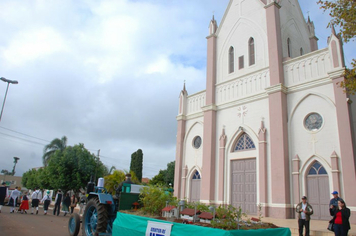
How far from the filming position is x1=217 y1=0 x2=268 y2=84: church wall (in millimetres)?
16562

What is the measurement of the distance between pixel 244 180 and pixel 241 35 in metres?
9.20

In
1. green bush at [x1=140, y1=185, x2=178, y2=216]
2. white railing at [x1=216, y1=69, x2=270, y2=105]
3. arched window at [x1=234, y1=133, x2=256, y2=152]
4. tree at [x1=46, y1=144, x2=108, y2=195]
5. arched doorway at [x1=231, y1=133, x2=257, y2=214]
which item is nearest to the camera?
green bush at [x1=140, y1=185, x2=178, y2=216]

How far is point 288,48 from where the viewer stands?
56.2 feet

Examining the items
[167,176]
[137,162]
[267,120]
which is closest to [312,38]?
[267,120]

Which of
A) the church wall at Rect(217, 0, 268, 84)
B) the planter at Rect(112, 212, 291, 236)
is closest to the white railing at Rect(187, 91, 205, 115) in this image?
the church wall at Rect(217, 0, 268, 84)

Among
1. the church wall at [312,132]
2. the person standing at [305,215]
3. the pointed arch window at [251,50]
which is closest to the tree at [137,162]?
the pointed arch window at [251,50]

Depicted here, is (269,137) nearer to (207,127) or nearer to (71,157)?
(207,127)

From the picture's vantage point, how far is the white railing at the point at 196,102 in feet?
64.0

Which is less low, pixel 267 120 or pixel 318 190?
pixel 267 120

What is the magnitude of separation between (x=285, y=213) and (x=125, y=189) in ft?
27.7

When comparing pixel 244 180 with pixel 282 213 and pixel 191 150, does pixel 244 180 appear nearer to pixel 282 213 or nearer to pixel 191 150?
pixel 282 213

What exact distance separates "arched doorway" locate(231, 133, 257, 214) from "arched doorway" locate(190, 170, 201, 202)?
2881 mm

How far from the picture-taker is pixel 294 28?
18266 mm

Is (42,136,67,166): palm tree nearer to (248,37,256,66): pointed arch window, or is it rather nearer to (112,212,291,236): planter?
(248,37,256,66): pointed arch window
